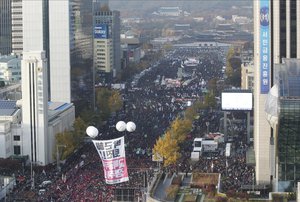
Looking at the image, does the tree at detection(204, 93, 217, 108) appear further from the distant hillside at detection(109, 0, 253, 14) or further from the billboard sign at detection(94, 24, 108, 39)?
the distant hillside at detection(109, 0, 253, 14)

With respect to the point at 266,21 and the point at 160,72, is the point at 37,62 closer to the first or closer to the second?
the point at 266,21

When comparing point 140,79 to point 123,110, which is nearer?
point 123,110

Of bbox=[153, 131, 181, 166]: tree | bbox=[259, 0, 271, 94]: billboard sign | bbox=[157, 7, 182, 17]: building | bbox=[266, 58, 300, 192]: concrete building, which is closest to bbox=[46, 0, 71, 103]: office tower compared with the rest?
bbox=[153, 131, 181, 166]: tree

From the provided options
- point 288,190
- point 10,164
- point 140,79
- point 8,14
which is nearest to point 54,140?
point 10,164

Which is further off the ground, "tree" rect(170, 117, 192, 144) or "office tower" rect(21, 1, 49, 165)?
"office tower" rect(21, 1, 49, 165)

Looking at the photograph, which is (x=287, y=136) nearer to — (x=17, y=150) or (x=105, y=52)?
(x=17, y=150)

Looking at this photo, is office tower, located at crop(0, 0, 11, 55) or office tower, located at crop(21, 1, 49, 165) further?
office tower, located at crop(0, 0, 11, 55)
